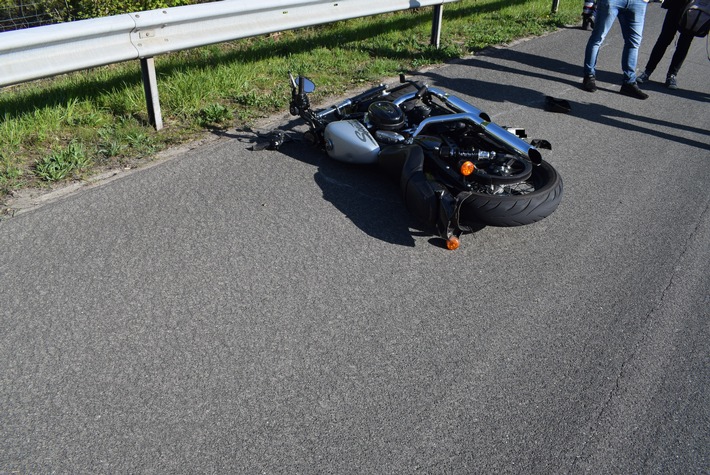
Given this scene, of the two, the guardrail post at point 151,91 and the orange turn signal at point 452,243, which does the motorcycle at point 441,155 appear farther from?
the guardrail post at point 151,91

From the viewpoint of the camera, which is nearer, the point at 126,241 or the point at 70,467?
the point at 70,467

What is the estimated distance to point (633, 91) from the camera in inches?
292

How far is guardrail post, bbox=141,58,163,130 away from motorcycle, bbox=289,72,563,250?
3.88ft

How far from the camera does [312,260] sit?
3844mm

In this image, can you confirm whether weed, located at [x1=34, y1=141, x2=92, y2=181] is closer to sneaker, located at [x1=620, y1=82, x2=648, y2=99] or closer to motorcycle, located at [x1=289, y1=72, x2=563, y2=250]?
Answer: motorcycle, located at [x1=289, y1=72, x2=563, y2=250]

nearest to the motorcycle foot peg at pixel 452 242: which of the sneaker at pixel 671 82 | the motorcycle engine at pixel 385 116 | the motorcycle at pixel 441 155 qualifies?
the motorcycle at pixel 441 155

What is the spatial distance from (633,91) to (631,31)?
2.31 ft

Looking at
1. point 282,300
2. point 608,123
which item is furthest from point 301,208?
point 608,123

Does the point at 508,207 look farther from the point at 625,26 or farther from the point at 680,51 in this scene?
the point at 680,51

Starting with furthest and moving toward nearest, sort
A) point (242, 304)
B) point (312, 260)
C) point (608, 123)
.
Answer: point (608, 123) → point (312, 260) → point (242, 304)

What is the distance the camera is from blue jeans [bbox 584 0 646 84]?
7.19 m

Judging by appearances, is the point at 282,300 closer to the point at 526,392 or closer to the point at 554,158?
the point at 526,392

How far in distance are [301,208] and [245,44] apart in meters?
4.71

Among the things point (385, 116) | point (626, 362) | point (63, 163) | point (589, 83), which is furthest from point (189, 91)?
point (589, 83)
